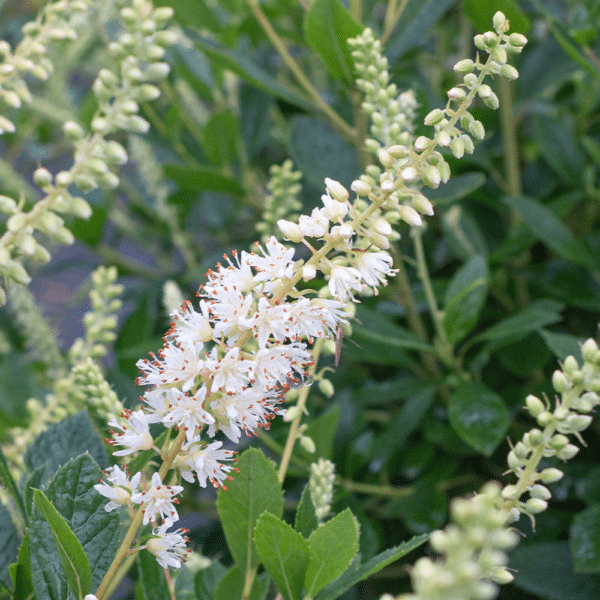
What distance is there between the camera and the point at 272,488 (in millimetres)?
888

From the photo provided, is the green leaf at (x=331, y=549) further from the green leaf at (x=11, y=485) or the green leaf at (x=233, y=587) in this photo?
the green leaf at (x=11, y=485)

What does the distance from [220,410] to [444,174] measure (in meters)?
0.39

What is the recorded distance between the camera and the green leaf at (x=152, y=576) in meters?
0.91

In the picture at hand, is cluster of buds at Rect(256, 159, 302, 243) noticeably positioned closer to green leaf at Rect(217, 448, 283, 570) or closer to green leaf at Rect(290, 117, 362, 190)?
green leaf at Rect(290, 117, 362, 190)

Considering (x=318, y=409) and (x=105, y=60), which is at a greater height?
(x=105, y=60)

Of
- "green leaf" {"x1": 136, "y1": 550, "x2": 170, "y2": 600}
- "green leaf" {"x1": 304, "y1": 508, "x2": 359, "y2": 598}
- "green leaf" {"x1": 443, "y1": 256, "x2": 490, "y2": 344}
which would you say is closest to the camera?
"green leaf" {"x1": 304, "y1": 508, "x2": 359, "y2": 598}

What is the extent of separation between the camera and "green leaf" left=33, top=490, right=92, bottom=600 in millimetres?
701

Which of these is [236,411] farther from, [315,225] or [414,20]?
[414,20]

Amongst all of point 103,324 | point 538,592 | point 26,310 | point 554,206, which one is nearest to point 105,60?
point 26,310

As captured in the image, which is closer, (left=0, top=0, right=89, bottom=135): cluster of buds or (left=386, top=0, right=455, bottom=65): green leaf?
(left=0, top=0, right=89, bottom=135): cluster of buds

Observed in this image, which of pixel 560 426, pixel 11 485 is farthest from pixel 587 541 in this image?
pixel 11 485

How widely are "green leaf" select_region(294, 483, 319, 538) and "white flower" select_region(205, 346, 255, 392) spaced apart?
29 cm

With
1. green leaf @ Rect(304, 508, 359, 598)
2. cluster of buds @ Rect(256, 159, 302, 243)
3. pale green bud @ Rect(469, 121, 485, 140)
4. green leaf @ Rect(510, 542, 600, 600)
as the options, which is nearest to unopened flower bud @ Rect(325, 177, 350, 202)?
pale green bud @ Rect(469, 121, 485, 140)

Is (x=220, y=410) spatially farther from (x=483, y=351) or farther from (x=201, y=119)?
(x=201, y=119)
